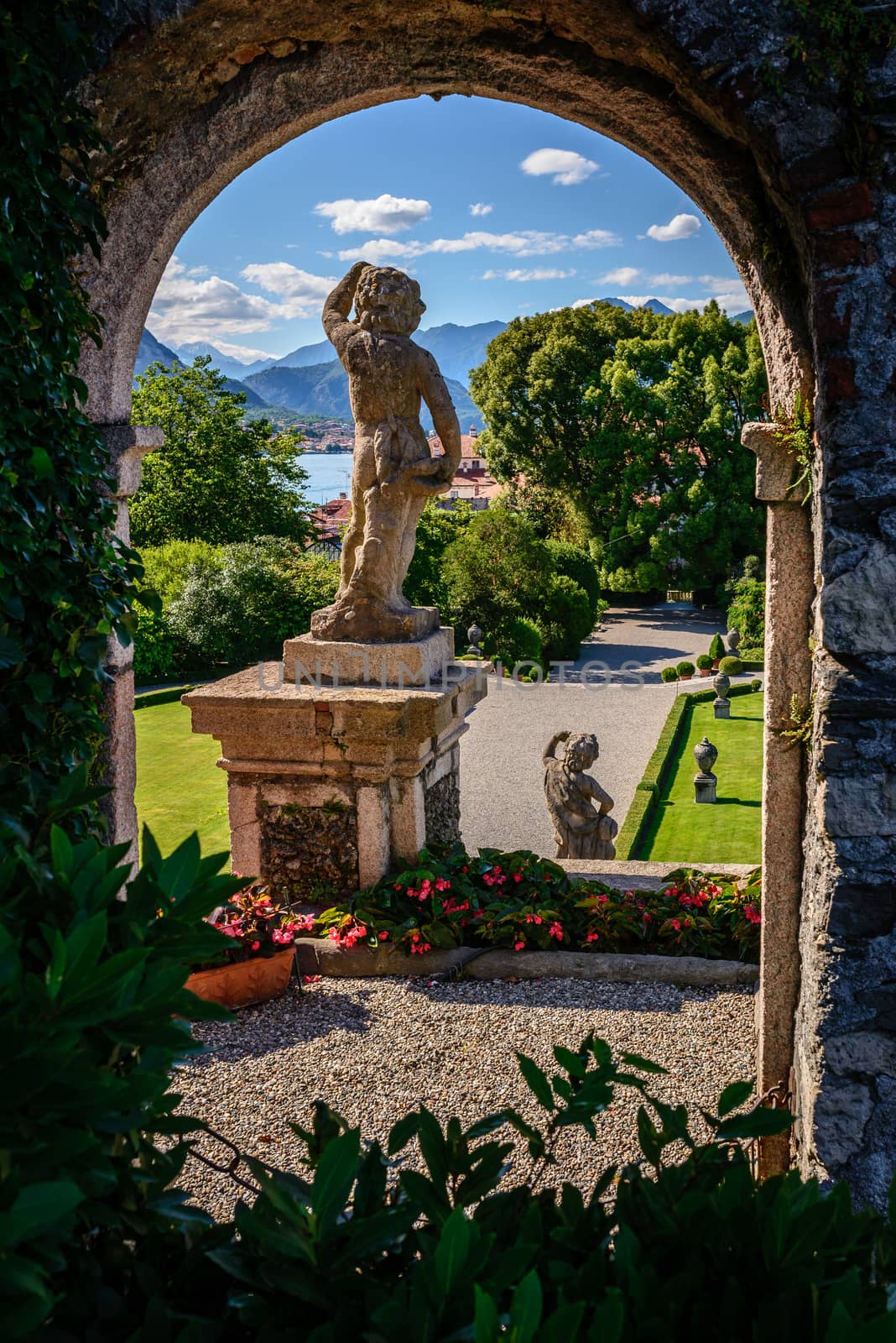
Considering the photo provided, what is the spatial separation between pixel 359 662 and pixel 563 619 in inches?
590

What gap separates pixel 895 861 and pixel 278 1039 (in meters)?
2.68

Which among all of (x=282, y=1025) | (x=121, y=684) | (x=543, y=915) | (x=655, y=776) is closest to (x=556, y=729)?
(x=655, y=776)

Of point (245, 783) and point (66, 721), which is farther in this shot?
point (245, 783)

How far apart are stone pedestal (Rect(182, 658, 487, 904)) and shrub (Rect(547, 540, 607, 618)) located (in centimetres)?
1593

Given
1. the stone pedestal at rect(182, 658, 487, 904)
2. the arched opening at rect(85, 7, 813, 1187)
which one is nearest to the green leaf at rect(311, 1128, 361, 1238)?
the arched opening at rect(85, 7, 813, 1187)

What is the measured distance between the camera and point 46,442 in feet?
8.86

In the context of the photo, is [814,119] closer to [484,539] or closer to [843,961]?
[843,961]

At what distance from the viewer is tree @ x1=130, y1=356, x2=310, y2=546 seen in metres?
24.2

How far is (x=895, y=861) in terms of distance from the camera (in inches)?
104

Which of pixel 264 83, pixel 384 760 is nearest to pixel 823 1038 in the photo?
pixel 384 760

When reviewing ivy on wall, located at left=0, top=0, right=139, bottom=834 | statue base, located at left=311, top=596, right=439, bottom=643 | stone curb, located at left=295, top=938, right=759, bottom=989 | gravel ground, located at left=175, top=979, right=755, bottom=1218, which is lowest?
gravel ground, located at left=175, top=979, right=755, bottom=1218

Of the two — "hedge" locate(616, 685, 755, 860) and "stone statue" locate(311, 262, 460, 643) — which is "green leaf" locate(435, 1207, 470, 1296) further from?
"hedge" locate(616, 685, 755, 860)

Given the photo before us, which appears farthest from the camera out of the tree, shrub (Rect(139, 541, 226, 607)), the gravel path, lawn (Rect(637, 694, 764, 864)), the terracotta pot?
the tree

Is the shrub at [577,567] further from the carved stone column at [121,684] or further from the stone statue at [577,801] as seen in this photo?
the carved stone column at [121,684]
